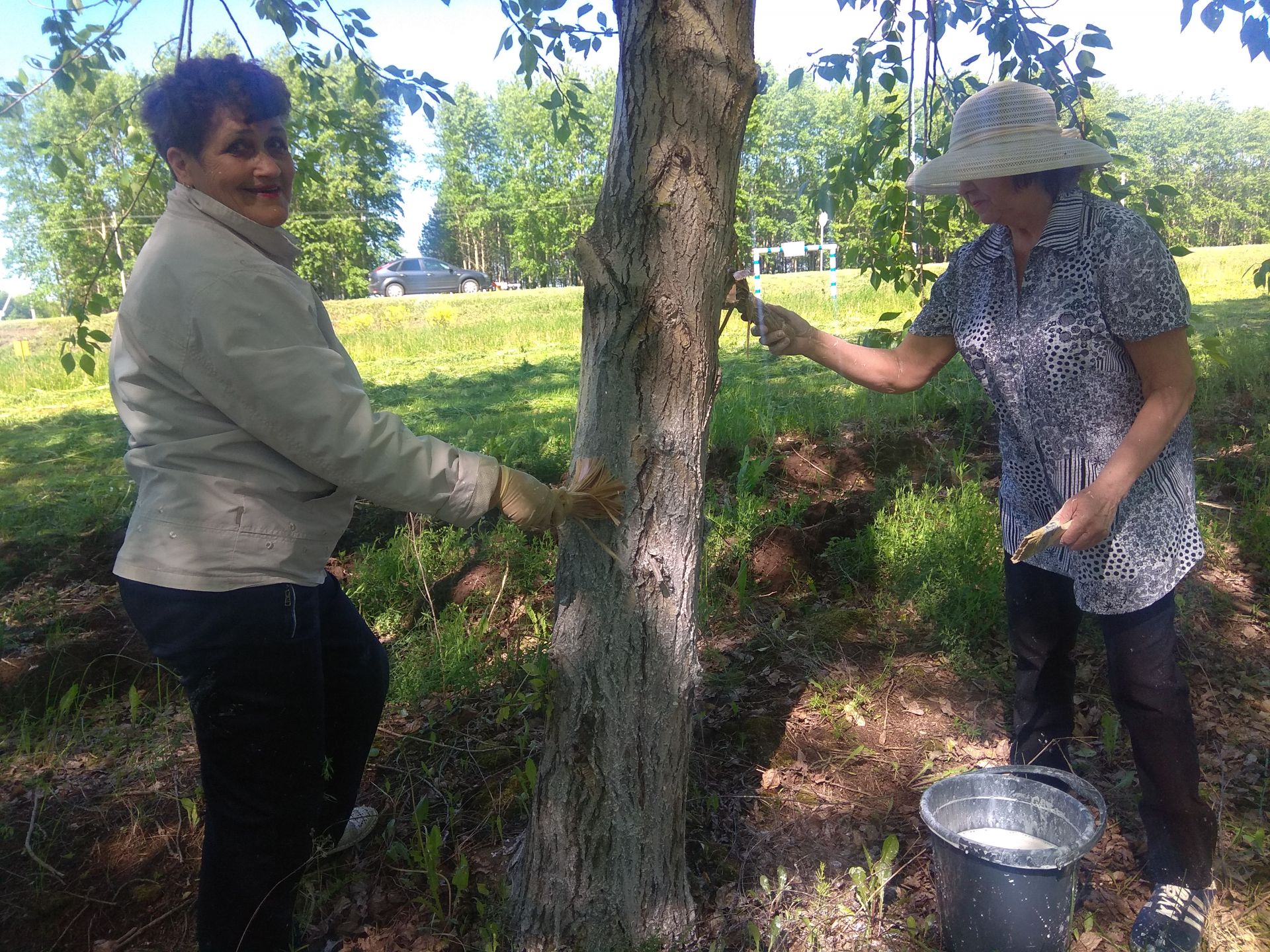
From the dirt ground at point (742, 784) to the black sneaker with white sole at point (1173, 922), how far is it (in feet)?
0.26

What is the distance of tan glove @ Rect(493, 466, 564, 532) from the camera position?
1.72m

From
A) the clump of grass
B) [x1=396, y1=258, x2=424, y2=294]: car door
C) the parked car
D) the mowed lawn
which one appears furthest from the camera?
[x1=396, y1=258, x2=424, y2=294]: car door

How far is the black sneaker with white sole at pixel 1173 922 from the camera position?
1.86m

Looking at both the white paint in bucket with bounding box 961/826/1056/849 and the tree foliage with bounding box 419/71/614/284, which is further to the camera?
the tree foliage with bounding box 419/71/614/284

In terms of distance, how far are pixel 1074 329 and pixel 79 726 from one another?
3.20 metres

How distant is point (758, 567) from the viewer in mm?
3529

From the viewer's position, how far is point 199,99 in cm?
161

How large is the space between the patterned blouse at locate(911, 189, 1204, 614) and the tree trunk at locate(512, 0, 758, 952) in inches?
27.9

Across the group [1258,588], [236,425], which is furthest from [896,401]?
[236,425]

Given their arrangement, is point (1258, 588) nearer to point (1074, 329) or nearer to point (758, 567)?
point (758, 567)

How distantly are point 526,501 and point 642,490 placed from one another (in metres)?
0.24

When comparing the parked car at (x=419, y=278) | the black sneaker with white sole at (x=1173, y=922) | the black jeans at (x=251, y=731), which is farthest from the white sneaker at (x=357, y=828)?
the parked car at (x=419, y=278)

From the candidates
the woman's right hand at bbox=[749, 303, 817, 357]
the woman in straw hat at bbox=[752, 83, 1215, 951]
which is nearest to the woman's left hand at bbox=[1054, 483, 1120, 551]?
the woman in straw hat at bbox=[752, 83, 1215, 951]

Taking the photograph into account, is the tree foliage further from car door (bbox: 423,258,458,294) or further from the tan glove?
the tan glove
